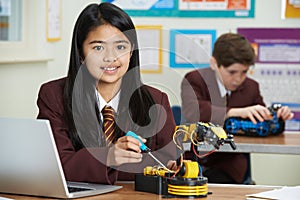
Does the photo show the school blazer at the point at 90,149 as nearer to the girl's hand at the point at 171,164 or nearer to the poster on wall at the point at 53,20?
the girl's hand at the point at 171,164

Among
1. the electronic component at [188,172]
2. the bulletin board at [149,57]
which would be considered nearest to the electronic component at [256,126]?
the bulletin board at [149,57]

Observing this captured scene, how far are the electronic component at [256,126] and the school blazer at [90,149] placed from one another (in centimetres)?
130

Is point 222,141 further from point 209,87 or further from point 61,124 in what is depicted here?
point 209,87

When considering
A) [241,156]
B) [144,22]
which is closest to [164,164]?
[241,156]

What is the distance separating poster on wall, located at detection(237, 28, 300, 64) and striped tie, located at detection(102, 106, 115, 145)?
8.52ft

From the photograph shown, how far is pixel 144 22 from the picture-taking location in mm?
4816

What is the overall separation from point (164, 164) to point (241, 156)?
1.99m

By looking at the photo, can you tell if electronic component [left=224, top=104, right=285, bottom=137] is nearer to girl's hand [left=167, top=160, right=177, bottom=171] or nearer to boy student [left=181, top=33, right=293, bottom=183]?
boy student [left=181, top=33, right=293, bottom=183]

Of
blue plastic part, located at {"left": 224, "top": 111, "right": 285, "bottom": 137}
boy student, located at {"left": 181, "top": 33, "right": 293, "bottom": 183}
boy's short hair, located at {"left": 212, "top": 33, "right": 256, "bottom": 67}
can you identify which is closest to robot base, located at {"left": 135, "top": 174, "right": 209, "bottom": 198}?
blue plastic part, located at {"left": 224, "top": 111, "right": 285, "bottom": 137}

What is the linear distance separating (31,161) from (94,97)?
1.49 feet

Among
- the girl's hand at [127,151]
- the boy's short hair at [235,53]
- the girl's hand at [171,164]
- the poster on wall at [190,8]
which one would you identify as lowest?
the girl's hand at [171,164]

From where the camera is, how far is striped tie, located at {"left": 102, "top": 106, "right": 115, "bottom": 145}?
2285mm

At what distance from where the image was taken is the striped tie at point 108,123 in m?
2.29

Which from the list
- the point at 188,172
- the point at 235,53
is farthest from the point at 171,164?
the point at 235,53
